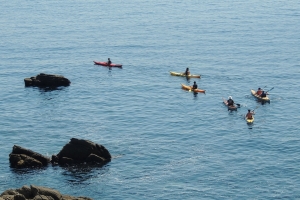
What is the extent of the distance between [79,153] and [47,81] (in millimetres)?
49989

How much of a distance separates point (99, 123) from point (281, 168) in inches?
1440

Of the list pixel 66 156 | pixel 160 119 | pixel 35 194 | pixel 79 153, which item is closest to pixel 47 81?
pixel 160 119

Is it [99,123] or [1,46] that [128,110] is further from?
[1,46]

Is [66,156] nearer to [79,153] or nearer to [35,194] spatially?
[79,153]

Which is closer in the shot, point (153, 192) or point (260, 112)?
point (153, 192)

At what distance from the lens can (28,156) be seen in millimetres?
103875

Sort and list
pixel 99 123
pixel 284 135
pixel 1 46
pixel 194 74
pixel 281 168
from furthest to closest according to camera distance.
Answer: pixel 1 46
pixel 194 74
pixel 99 123
pixel 284 135
pixel 281 168

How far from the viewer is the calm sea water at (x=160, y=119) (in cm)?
9844

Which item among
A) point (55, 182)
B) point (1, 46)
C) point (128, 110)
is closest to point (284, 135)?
point (128, 110)

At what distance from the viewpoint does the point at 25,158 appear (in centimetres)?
10338

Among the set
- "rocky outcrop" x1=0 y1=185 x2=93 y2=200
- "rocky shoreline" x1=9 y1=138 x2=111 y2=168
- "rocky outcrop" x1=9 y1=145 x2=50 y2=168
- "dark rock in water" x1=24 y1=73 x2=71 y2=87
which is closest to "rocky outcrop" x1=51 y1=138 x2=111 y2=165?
"rocky shoreline" x1=9 y1=138 x2=111 y2=168

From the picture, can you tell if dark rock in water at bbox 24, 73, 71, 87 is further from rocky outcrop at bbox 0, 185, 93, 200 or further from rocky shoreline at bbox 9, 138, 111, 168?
rocky outcrop at bbox 0, 185, 93, 200

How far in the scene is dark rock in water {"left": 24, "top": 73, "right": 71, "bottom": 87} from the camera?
150750 millimetres

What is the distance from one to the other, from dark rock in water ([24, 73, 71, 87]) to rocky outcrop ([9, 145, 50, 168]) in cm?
4802
